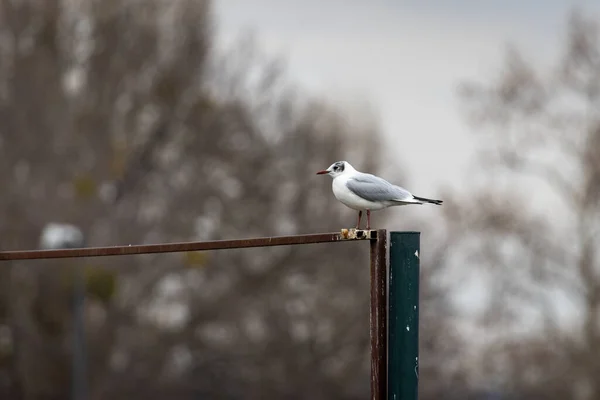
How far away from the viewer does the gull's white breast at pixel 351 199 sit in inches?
228

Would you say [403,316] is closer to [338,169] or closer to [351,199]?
[351,199]

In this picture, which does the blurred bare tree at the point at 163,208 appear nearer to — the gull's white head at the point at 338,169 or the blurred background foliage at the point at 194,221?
the blurred background foliage at the point at 194,221

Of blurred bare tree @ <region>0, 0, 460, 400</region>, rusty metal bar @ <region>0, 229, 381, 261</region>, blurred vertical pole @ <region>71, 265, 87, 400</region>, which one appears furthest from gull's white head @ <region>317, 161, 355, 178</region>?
blurred bare tree @ <region>0, 0, 460, 400</region>

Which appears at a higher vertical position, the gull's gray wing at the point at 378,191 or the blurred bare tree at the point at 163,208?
the blurred bare tree at the point at 163,208

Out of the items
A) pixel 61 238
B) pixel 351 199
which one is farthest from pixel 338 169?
pixel 61 238

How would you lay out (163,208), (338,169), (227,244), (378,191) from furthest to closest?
(163,208) < (338,169) < (378,191) < (227,244)

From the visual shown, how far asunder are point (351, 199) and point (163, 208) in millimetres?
27777

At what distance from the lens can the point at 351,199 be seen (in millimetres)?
5859

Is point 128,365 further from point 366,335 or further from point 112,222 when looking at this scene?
point 366,335

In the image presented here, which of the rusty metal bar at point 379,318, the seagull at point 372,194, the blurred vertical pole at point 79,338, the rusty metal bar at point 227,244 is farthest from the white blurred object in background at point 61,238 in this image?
the rusty metal bar at point 379,318

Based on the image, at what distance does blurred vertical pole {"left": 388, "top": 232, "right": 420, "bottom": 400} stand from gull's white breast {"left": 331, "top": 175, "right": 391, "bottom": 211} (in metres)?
1.09

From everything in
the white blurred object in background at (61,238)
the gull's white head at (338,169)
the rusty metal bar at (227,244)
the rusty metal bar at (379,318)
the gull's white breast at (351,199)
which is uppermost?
the white blurred object in background at (61,238)

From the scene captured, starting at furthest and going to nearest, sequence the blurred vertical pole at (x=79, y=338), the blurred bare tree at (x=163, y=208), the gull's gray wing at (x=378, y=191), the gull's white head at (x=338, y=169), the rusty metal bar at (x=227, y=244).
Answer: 1. the blurred bare tree at (x=163, y=208)
2. the blurred vertical pole at (x=79, y=338)
3. the gull's white head at (x=338, y=169)
4. the gull's gray wing at (x=378, y=191)
5. the rusty metal bar at (x=227, y=244)

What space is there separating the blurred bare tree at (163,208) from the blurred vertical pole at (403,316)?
26357 millimetres
